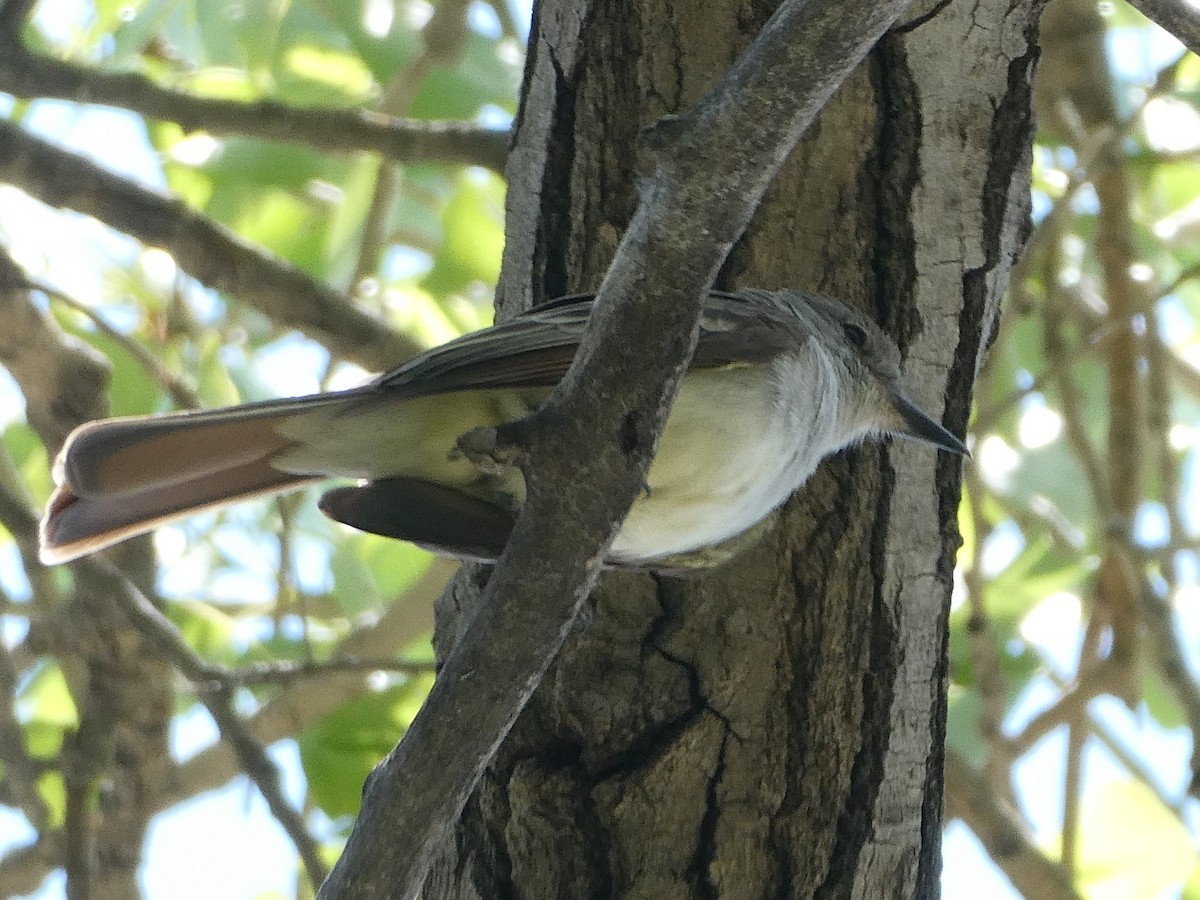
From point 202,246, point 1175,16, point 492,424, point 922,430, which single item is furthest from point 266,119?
point 1175,16

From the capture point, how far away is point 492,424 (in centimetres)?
247

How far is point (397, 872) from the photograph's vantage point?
1.59 m

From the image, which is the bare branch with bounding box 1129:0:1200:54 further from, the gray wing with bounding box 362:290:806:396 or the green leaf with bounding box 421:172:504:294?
the green leaf with bounding box 421:172:504:294

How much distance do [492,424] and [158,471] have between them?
588 millimetres

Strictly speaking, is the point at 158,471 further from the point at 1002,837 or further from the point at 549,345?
the point at 1002,837

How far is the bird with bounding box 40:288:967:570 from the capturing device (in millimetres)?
2355

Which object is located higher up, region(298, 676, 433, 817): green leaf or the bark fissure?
region(298, 676, 433, 817): green leaf

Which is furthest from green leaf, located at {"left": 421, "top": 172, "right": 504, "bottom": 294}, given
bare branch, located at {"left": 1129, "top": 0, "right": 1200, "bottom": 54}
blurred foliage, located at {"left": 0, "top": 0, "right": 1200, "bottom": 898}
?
bare branch, located at {"left": 1129, "top": 0, "right": 1200, "bottom": 54}

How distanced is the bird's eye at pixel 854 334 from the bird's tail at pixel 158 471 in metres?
0.87

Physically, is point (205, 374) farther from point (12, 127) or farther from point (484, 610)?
point (484, 610)

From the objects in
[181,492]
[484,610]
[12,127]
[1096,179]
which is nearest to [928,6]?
[484,610]

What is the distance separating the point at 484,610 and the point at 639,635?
0.74 meters

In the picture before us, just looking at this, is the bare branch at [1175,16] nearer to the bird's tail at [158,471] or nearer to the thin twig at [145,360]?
the bird's tail at [158,471]

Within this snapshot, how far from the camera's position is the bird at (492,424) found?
2355 millimetres
